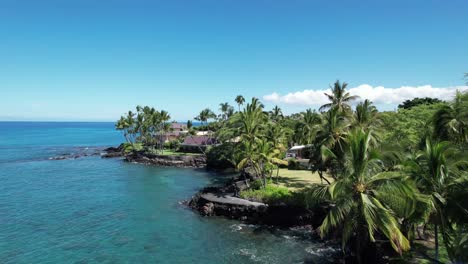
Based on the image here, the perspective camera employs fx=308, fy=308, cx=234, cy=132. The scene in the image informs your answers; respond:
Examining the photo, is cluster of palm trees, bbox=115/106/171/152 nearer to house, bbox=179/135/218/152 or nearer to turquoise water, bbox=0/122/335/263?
house, bbox=179/135/218/152

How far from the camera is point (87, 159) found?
73875 millimetres

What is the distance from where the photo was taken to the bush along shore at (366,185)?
1291cm

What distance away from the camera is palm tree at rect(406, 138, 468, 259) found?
40.5ft

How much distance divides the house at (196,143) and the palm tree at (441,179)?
60516mm

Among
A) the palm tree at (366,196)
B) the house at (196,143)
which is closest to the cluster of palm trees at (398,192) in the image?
the palm tree at (366,196)

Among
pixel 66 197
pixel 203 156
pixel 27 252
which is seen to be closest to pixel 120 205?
pixel 66 197

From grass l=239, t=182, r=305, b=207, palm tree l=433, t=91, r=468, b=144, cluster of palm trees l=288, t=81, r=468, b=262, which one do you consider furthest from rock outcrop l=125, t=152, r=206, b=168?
cluster of palm trees l=288, t=81, r=468, b=262

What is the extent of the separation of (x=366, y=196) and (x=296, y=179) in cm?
2572

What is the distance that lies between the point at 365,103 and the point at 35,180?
4837cm

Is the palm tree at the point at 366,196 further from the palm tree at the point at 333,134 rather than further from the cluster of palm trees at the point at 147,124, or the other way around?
the cluster of palm trees at the point at 147,124

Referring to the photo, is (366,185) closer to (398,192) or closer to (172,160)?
(398,192)

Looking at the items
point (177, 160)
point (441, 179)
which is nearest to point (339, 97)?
point (441, 179)

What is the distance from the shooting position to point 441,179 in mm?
12922

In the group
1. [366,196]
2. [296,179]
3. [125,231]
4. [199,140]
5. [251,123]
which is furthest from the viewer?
[199,140]
